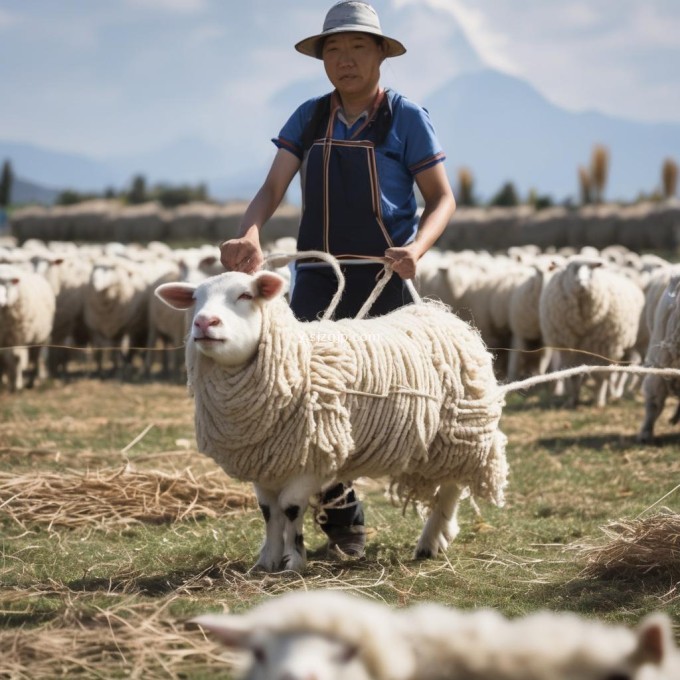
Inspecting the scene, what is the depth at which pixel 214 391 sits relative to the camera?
4629mm

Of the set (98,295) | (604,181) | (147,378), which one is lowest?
(147,378)

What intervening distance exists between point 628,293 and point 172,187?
1910 inches

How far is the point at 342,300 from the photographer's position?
17.8 feet

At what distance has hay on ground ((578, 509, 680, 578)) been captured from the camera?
188 inches

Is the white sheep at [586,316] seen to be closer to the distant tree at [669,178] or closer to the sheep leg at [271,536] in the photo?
the sheep leg at [271,536]

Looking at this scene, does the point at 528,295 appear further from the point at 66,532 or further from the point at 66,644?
the point at 66,644

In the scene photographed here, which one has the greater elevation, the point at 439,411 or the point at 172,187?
the point at 172,187

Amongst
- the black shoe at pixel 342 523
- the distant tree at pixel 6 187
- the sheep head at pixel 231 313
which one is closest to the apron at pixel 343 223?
the sheep head at pixel 231 313

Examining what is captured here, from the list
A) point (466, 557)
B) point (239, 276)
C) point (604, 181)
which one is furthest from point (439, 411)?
point (604, 181)

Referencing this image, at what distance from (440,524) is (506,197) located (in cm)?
4121

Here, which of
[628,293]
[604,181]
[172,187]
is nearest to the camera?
[628,293]

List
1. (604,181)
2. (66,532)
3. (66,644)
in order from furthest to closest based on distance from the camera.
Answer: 1. (604,181)
2. (66,532)
3. (66,644)

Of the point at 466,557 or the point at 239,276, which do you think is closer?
the point at 239,276

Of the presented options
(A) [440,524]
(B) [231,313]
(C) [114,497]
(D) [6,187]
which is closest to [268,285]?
(B) [231,313]
